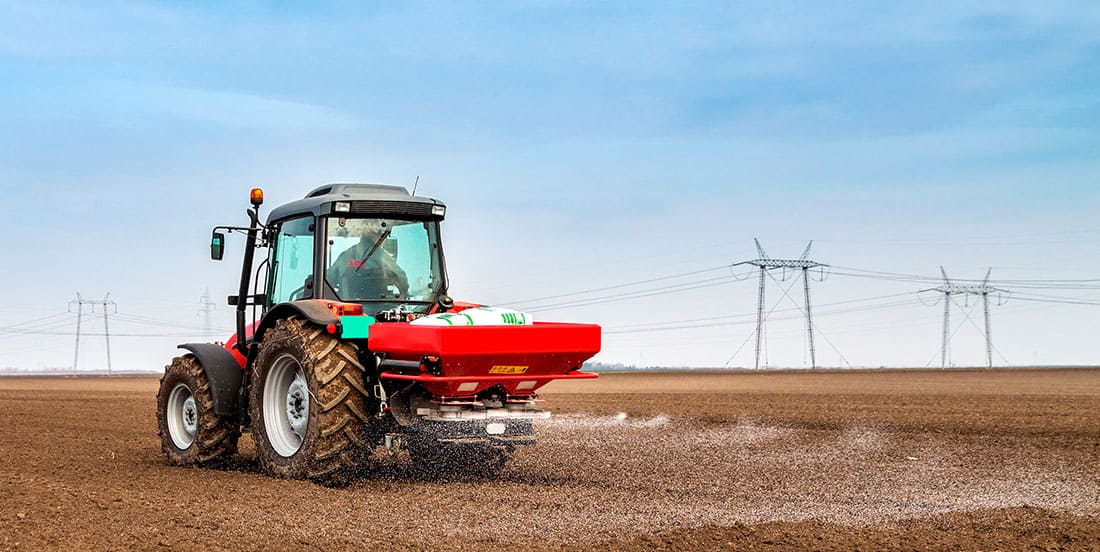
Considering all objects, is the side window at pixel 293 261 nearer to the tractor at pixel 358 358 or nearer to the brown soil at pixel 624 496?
the tractor at pixel 358 358

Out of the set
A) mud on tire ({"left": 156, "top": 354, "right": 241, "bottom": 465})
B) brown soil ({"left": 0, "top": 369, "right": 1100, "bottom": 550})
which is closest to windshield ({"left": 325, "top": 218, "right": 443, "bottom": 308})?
brown soil ({"left": 0, "top": 369, "right": 1100, "bottom": 550})

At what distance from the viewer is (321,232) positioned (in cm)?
1012

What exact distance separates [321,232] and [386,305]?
0.88 metres

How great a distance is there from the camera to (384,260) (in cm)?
1036

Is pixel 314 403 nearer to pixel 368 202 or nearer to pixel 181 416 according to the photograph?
pixel 368 202

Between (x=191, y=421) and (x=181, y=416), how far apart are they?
→ 37 centimetres

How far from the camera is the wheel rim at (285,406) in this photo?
9820 mm

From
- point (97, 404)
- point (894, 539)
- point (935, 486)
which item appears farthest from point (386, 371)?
point (97, 404)

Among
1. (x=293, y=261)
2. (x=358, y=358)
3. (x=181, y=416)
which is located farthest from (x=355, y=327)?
(x=181, y=416)

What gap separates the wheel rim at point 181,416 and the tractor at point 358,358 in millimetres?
15

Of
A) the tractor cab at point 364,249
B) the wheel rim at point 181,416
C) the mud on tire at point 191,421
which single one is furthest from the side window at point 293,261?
the wheel rim at point 181,416

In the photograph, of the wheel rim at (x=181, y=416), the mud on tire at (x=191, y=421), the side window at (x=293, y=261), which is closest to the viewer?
the side window at (x=293, y=261)

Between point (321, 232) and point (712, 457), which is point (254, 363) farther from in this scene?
point (712, 457)

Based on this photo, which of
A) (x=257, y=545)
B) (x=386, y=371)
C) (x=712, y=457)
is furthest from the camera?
(x=712, y=457)
